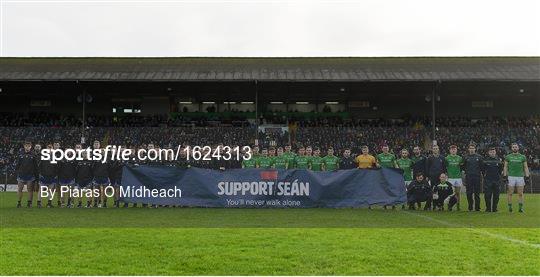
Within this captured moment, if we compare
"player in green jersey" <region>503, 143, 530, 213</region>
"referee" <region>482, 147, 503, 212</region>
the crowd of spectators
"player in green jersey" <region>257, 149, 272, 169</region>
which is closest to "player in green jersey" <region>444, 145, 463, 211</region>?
"referee" <region>482, 147, 503, 212</region>

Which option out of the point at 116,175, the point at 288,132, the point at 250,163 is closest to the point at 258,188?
the point at 250,163

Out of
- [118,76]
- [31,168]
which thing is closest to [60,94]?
[118,76]

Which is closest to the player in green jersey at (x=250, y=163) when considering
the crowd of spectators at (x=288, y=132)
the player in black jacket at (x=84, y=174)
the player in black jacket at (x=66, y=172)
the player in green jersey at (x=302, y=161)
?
the player in green jersey at (x=302, y=161)

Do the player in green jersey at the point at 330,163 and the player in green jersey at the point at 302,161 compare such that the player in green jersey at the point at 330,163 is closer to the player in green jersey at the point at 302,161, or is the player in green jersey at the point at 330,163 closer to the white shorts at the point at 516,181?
the player in green jersey at the point at 302,161

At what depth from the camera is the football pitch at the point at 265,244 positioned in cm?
695

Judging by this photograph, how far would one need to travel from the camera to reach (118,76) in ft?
108

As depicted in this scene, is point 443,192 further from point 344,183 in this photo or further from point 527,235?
point 527,235

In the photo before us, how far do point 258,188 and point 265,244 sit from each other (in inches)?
268

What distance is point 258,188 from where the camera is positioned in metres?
15.4

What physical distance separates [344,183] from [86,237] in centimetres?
792

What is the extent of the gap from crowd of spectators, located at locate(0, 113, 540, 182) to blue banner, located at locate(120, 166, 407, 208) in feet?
48.4

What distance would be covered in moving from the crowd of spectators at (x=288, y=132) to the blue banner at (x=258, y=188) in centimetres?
1476

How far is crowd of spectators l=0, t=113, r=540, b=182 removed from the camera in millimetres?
32625

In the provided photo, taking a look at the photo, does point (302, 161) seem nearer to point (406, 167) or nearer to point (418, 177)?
point (406, 167)
